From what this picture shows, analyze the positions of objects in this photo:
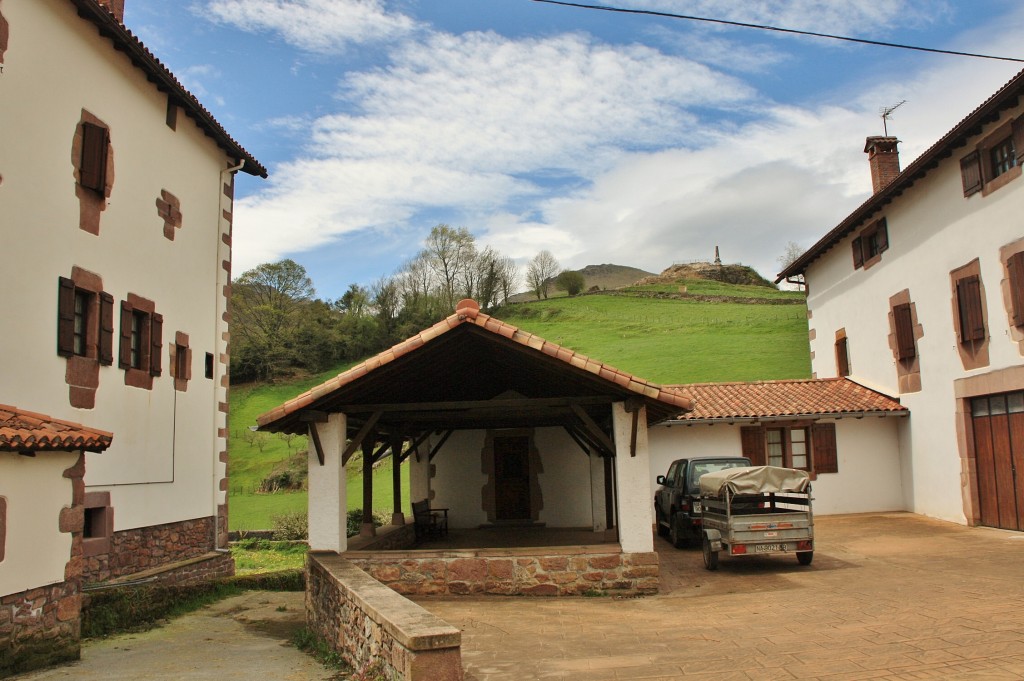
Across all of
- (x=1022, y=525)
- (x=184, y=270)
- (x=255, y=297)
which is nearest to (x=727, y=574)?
(x=1022, y=525)

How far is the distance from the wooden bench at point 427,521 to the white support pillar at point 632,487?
651 centimetres

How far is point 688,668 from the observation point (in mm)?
6012

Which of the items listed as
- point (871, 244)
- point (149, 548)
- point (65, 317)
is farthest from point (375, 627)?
point (871, 244)

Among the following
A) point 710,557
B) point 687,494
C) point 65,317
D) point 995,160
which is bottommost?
point 710,557

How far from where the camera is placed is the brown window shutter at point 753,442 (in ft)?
A: 61.0

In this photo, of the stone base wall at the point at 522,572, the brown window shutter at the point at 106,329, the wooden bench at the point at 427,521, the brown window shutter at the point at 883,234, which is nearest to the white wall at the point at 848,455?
the brown window shutter at the point at 883,234

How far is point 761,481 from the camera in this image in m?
11.0

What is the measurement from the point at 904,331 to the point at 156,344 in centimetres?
1534

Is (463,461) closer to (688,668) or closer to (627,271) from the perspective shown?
→ (688,668)

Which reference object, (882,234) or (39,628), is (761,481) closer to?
(39,628)

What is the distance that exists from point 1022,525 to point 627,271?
106417 mm

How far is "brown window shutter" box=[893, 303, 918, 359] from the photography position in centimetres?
1727

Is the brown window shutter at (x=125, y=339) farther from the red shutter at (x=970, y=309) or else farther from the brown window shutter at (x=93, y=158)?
the red shutter at (x=970, y=309)

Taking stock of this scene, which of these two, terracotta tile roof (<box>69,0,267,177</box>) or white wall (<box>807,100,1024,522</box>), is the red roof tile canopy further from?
terracotta tile roof (<box>69,0,267,177</box>)
